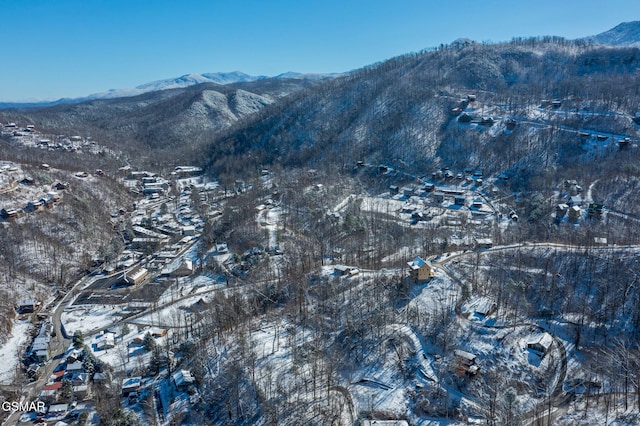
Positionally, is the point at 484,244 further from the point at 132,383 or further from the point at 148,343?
the point at 132,383

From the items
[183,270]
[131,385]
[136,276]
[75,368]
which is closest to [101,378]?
[75,368]

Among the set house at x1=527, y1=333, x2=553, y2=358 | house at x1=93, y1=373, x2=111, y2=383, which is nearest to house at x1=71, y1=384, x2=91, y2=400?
house at x1=93, y1=373, x2=111, y2=383

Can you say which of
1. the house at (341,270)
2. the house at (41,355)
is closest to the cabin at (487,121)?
the house at (341,270)

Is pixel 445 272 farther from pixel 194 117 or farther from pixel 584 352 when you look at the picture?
pixel 194 117

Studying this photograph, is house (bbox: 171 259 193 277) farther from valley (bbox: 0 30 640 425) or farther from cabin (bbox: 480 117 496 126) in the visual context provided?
cabin (bbox: 480 117 496 126)

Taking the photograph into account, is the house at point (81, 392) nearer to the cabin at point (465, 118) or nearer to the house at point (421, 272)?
the house at point (421, 272)

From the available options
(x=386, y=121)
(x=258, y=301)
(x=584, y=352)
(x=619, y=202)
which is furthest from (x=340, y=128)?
(x=584, y=352)
